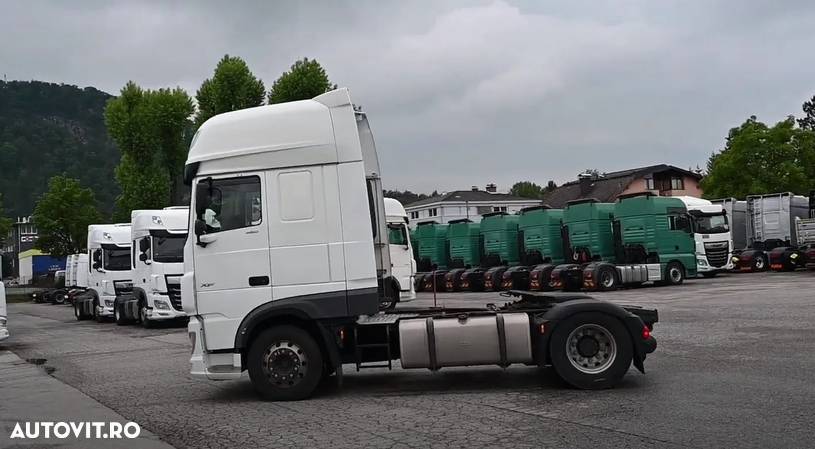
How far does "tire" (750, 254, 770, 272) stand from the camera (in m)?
35.8

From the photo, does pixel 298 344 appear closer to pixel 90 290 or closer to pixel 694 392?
pixel 694 392

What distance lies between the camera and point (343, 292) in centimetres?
886

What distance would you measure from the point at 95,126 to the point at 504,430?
153 meters

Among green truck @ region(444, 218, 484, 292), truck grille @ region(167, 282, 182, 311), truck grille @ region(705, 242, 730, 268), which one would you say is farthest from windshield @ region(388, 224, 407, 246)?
truck grille @ region(705, 242, 730, 268)

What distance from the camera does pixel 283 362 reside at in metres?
8.88

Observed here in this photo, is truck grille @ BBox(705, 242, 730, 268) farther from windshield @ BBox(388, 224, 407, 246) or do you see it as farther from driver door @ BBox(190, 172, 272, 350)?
driver door @ BBox(190, 172, 272, 350)

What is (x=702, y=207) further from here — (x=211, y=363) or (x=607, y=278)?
(x=211, y=363)

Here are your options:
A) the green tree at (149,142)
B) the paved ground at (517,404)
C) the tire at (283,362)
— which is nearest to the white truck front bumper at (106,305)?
the green tree at (149,142)

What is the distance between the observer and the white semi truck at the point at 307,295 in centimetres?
878

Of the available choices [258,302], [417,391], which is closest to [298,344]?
[258,302]

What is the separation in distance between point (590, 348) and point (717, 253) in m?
25.8

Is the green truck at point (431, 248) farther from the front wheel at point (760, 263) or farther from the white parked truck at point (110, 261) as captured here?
the white parked truck at point (110, 261)

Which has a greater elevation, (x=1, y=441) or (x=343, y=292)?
(x=343, y=292)

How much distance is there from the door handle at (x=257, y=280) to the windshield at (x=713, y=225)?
27026 mm
